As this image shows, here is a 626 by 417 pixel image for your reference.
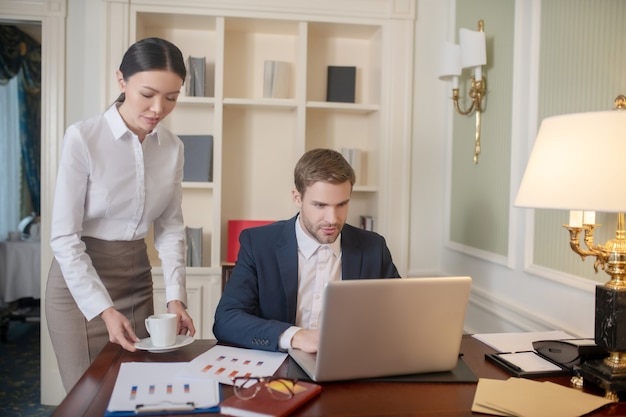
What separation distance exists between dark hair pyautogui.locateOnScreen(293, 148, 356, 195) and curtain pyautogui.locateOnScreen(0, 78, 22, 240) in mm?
4982

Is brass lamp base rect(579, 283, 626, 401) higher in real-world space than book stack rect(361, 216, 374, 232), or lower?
lower

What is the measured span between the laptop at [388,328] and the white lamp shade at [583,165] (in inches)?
11.1

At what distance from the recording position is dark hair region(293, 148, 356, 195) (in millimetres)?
1743

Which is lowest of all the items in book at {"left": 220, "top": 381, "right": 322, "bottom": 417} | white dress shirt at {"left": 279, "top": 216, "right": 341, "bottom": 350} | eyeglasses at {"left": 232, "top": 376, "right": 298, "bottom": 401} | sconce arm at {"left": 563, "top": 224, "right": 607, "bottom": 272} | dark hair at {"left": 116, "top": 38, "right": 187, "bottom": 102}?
book at {"left": 220, "top": 381, "right": 322, "bottom": 417}

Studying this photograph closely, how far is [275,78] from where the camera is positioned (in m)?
3.26

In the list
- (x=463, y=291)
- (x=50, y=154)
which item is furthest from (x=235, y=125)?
(x=463, y=291)

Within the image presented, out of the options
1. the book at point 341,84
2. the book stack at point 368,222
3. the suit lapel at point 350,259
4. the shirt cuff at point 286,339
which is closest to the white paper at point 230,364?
the shirt cuff at point 286,339

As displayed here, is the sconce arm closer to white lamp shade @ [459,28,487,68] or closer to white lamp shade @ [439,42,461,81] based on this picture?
white lamp shade @ [459,28,487,68]

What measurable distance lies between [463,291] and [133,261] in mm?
1049

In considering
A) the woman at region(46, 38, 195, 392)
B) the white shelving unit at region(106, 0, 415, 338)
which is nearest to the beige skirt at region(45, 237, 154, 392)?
the woman at region(46, 38, 195, 392)

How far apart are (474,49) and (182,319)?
169 cm

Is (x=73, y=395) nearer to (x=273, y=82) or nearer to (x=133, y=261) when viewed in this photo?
(x=133, y=261)

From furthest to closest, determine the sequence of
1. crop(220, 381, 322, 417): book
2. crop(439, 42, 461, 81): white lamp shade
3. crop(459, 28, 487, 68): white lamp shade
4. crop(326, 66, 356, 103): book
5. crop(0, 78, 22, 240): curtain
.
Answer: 1. crop(0, 78, 22, 240): curtain
2. crop(326, 66, 356, 103): book
3. crop(439, 42, 461, 81): white lamp shade
4. crop(459, 28, 487, 68): white lamp shade
5. crop(220, 381, 322, 417): book

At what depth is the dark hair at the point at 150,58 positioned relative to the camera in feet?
5.36
